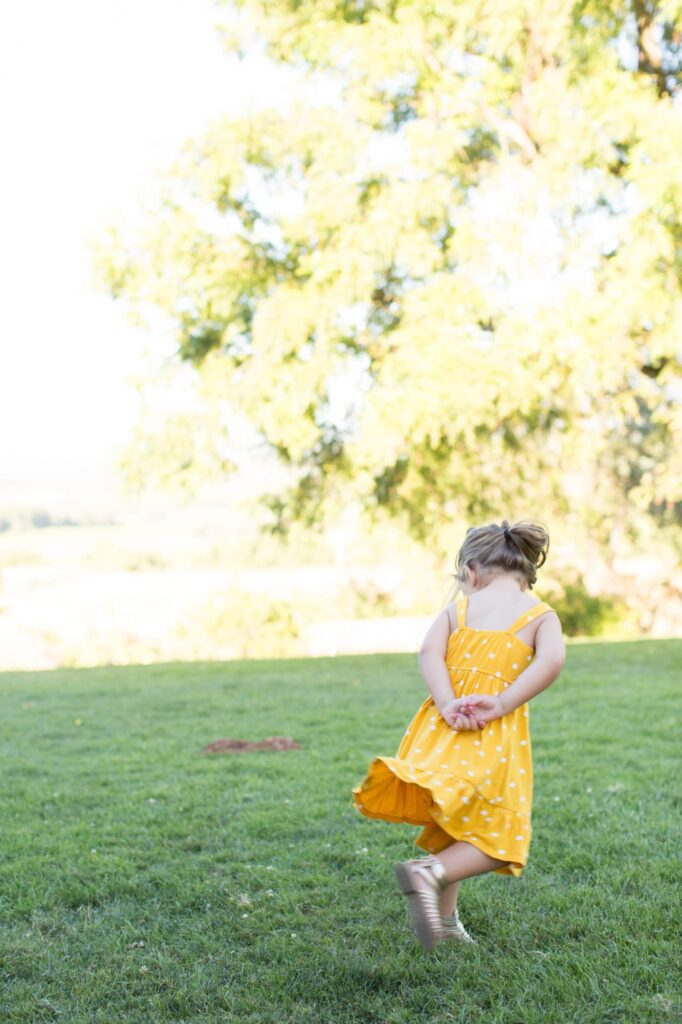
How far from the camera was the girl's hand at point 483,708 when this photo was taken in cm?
321

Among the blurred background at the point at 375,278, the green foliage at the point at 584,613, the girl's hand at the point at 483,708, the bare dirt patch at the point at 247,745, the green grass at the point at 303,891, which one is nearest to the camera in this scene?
the green grass at the point at 303,891

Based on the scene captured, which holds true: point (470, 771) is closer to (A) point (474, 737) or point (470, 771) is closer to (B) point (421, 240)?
(A) point (474, 737)

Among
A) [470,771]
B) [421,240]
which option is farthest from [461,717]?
[421,240]

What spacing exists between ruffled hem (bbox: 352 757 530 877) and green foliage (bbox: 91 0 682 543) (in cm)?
904

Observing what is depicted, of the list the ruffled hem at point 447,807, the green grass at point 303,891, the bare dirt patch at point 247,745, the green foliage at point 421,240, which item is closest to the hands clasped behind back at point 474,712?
the ruffled hem at point 447,807

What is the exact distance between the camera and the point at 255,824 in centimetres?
486

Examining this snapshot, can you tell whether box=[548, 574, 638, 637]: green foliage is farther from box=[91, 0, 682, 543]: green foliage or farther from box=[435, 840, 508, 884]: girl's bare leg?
box=[435, 840, 508, 884]: girl's bare leg

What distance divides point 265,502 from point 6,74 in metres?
15.8

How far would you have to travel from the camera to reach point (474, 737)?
3.25 meters

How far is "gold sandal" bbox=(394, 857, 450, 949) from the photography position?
3.01 m

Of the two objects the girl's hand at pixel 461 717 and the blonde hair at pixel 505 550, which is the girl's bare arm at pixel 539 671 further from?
the blonde hair at pixel 505 550

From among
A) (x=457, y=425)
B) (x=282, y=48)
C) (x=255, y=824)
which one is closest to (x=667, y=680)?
(x=457, y=425)

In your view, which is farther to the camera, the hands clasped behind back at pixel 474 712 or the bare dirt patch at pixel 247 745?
the bare dirt patch at pixel 247 745

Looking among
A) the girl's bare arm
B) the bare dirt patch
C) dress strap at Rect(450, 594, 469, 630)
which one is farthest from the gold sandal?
the bare dirt patch
